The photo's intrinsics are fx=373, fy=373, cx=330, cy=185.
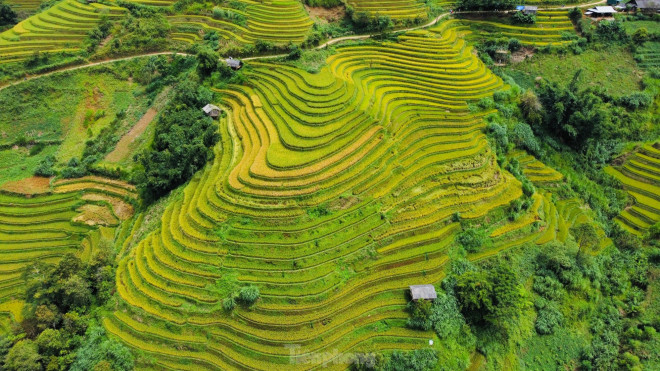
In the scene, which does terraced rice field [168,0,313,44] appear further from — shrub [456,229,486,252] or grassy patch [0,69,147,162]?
shrub [456,229,486,252]

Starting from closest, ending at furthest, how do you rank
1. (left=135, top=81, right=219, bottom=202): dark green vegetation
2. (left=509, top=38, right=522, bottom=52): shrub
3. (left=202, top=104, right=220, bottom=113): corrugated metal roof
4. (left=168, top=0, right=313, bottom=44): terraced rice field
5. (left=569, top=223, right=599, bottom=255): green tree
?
(left=569, top=223, right=599, bottom=255): green tree, (left=135, top=81, right=219, bottom=202): dark green vegetation, (left=202, top=104, right=220, bottom=113): corrugated metal roof, (left=168, top=0, right=313, bottom=44): terraced rice field, (left=509, top=38, right=522, bottom=52): shrub

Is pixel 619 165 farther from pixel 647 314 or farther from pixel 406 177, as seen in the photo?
pixel 406 177

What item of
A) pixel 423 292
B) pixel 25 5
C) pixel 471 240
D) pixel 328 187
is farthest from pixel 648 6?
pixel 25 5

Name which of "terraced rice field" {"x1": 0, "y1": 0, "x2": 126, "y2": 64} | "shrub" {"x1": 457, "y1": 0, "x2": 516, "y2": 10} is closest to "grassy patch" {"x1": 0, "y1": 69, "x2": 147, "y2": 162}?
"terraced rice field" {"x1": 0, "y1": 0, "x2": 126, "y2": 64}

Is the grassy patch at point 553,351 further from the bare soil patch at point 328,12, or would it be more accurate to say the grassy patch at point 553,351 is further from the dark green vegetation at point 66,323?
the bare soil patch at point 328,12

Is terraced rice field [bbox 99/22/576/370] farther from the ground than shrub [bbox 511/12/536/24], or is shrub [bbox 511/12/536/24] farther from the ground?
shrub [bbox 511/12/536/24]

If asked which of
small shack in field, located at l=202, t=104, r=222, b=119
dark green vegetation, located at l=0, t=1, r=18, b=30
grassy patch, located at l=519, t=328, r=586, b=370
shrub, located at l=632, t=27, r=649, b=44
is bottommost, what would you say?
grassy patch, located at l=519, t=328, r=586, b=370
